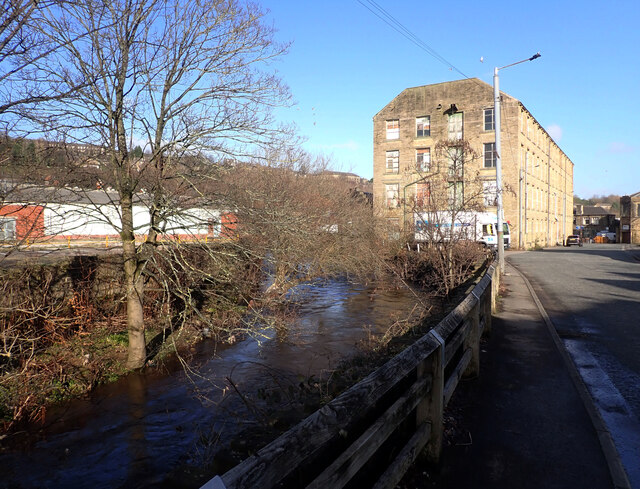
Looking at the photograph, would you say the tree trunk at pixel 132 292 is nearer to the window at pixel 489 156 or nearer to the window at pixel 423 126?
the window at pixel 489 156

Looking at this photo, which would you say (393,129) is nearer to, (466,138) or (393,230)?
(466,138)

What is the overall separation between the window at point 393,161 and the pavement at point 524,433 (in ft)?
123

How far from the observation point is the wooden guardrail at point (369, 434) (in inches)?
76.3

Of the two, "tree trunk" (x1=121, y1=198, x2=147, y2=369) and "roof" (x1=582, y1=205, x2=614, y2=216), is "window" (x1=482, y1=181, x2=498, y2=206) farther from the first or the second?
"roof" (x1=582, y1=205, x2=614, y2=216)

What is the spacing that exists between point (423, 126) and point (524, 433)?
41192 mm

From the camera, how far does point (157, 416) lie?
7.78 m

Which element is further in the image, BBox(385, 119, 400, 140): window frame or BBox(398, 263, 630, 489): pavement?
BBox(385, 119, 400, 140): window frame

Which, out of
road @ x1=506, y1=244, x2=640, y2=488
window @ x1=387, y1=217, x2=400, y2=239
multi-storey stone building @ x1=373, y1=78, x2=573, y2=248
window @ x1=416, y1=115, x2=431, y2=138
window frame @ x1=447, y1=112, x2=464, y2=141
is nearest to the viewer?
road @ x1=506, y1=244, x2=640, y2=488

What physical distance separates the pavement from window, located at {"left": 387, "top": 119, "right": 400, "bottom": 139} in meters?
38.5

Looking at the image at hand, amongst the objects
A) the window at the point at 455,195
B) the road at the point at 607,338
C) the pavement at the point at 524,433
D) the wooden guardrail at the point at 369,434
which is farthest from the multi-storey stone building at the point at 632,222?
the wooden guardrail at the point at 369,434

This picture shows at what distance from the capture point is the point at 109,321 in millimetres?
12367

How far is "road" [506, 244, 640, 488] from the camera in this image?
189 inches

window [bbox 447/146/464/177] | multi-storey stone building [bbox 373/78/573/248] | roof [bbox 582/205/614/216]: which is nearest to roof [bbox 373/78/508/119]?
multi-storey stone building [bbox 373/78/573/248]

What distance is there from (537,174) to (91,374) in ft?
161
